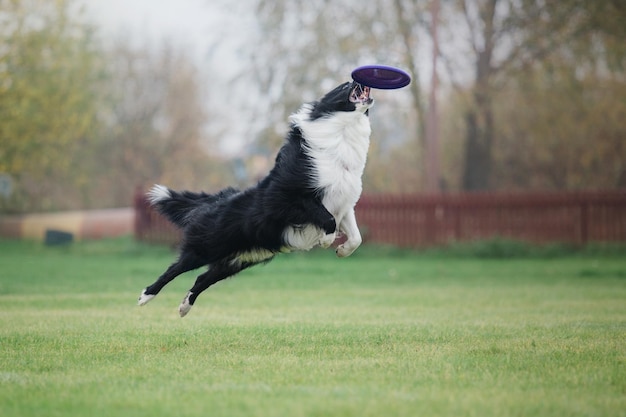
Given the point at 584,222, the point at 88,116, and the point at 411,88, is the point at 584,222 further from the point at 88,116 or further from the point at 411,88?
the point at 88,116

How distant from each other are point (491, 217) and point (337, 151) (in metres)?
17.0

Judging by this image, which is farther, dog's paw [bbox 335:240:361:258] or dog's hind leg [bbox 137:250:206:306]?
dog's hind leg [bbox 137:250:206:306]

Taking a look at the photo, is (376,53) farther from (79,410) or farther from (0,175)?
(79,410)

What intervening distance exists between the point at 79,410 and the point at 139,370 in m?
1.24

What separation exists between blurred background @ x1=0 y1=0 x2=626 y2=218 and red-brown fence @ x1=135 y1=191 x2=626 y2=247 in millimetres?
2245

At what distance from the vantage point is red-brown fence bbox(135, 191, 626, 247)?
23.3 m

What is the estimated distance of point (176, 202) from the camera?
858 cm

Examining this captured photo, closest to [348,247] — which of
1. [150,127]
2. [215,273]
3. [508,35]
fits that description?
[215,273]

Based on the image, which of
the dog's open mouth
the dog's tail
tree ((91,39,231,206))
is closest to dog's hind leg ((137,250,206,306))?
the dog's tail

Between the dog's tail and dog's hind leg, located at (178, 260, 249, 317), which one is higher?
the dog's tail

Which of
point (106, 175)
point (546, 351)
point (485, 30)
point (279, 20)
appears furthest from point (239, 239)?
point (106, 175)

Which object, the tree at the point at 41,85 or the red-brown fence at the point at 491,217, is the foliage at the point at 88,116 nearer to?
the tree at the point at 41,85

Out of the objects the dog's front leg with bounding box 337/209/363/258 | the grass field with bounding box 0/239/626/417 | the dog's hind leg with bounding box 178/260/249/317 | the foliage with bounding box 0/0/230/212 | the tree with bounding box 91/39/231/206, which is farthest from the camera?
the tree with bounding box 91/39/231/206

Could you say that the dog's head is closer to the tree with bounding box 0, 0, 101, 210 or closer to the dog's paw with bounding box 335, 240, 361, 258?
the dog's paw with bounding box 335, 240, 361, 258
